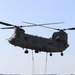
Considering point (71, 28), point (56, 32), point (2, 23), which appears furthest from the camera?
point (56, 32)

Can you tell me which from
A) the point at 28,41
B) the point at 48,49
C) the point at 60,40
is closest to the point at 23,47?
the point at 28,41

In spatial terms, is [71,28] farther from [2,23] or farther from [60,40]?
[2,23]

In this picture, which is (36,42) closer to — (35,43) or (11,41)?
(35,43)

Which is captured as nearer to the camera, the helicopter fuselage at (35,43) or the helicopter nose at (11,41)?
the helicopter nose at (11,41)

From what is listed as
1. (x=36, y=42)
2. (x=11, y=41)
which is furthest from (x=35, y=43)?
(x=11, y=41)

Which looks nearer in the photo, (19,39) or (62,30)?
(19,39)

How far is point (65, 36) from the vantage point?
71500 millimetres

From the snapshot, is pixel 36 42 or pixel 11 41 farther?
pixel 36 42

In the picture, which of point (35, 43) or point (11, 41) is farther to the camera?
point (35, 43)

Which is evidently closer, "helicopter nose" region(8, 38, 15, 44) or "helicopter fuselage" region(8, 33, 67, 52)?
"helicopter nose" region(8, 38, 15, 44)

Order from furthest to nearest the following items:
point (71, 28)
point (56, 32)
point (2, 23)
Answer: point (56, 32), point (71, 28), point (2, 23)

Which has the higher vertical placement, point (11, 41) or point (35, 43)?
point (11, 41)

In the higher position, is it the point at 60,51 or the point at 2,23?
the point at 2,23

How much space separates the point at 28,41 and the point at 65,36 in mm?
11065
